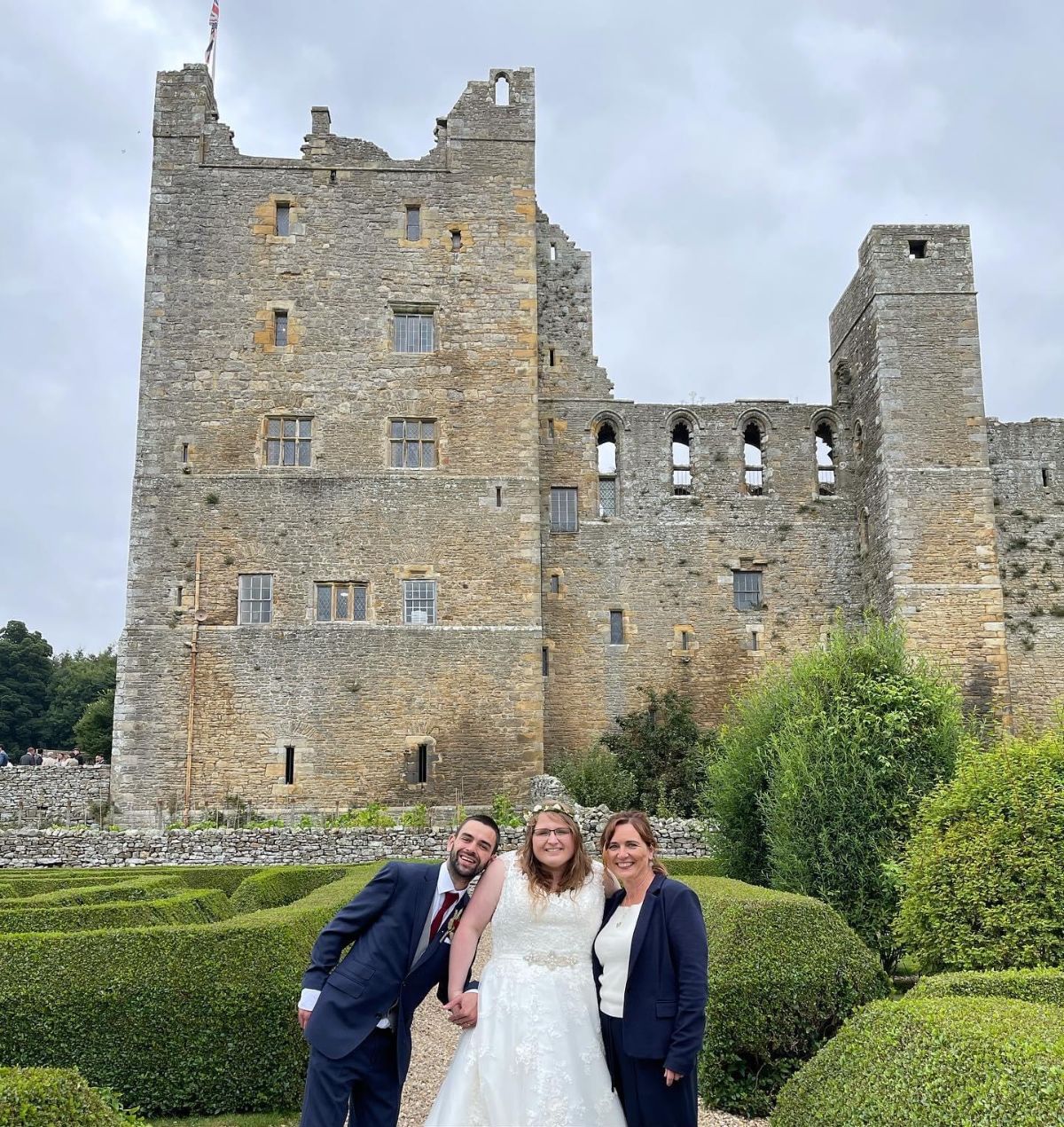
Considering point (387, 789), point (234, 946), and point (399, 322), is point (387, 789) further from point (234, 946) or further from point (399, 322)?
point (234, 946)

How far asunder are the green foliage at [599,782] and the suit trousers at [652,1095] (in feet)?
64.1

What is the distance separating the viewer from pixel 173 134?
28547 mm

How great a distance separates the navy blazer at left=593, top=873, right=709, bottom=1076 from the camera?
5.15 metres

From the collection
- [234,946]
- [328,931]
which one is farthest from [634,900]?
[234,946]

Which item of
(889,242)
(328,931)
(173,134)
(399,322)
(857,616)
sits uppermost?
(173,134)

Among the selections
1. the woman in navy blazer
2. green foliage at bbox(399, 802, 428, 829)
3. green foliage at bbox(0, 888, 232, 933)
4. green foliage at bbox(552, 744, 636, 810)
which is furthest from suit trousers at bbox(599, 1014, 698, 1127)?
green foliage at bbox(552, 744, 636, 810)

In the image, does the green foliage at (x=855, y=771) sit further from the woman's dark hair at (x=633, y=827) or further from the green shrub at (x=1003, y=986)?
the woman's dark hair at (x=633, y=827)

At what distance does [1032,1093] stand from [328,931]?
11.3 feet

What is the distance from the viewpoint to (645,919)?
5.39 meters

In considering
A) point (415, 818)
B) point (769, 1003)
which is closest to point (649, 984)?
point (769, 1003)

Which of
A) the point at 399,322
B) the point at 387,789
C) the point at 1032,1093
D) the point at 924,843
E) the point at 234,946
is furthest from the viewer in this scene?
the point at 399,322

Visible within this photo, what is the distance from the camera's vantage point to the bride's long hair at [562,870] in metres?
5.48

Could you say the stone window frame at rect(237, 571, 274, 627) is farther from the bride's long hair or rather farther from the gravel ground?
the bride's long hair

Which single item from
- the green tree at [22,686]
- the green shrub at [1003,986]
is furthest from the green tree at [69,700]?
the green shrub at [1003,986]
